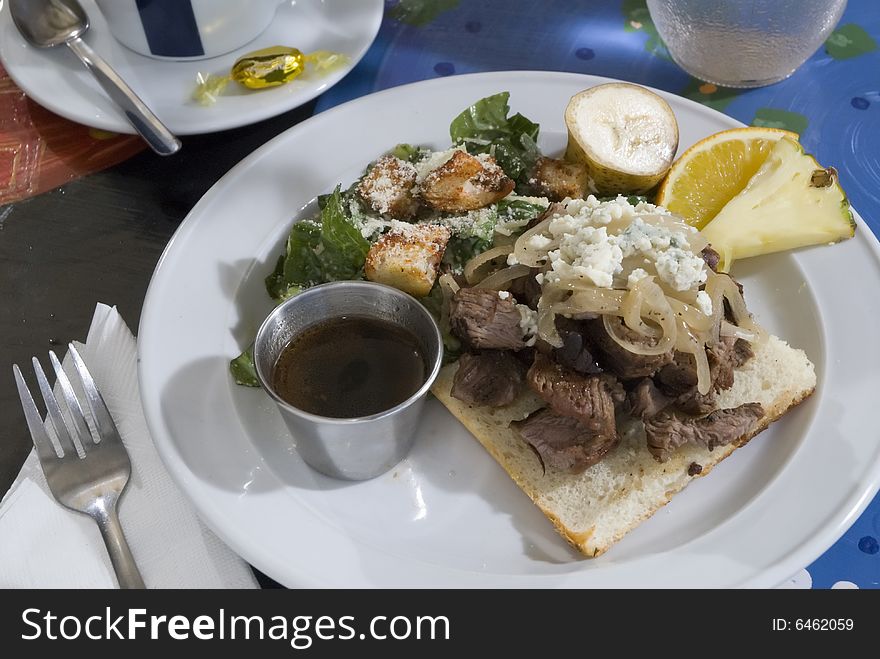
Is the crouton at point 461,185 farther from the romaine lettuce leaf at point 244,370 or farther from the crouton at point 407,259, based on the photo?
the romaine lettuce leaf at point 244,370

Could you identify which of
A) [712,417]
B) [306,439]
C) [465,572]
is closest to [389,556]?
[465,572]

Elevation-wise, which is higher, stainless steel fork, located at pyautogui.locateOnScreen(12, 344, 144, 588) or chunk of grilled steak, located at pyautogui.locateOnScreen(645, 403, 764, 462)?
stainless steel fork, located at pyautogui.locateOnScreen(12, 344, 144, 588)

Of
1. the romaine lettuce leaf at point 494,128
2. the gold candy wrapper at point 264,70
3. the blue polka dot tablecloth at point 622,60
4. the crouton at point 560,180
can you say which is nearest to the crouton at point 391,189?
the romaine lettuce leaf at point 494,128

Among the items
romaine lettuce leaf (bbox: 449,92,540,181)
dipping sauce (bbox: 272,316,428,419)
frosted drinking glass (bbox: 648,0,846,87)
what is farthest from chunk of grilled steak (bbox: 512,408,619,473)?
frosted drinking glass (bbox: 648,0,846,87)

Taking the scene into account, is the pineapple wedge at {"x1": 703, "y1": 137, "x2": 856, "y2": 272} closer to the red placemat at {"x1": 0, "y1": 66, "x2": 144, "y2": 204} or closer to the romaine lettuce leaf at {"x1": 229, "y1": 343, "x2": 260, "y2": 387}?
the romaine lettuce leaf at {"x1": 229, "y1": 343, "x2": 260, "y2": 387}

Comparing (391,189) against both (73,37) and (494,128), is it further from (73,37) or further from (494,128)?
(73,37)

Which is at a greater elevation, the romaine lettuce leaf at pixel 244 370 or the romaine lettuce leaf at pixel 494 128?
the romaine lettuce leaf at pixel 494 128
